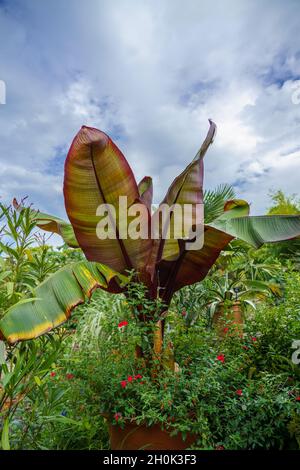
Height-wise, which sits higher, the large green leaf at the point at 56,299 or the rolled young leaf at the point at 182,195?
the rolled young leaf at the point at 182,195

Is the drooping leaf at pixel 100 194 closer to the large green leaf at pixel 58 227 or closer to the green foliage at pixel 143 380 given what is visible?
the green foliage at pixel 143 380

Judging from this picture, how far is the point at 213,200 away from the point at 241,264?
9.35 ft

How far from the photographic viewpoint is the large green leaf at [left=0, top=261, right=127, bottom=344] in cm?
220

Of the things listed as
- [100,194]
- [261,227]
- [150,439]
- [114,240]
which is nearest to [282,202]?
[261,227]

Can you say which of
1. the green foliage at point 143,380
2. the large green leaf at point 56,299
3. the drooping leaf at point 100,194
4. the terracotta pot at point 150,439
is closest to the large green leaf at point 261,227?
the drooping leaf at point 100,194

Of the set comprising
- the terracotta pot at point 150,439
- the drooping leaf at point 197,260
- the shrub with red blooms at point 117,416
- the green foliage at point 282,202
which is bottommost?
the terracotta pot at point 150,439

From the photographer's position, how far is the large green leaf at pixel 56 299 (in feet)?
7.21

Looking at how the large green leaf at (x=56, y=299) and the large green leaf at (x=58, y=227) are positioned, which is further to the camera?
the large green leaf at (x=58, y=227)

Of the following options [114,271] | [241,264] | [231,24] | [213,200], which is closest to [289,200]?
[241,264]

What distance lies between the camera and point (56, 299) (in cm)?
253

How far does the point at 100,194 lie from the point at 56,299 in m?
0.81

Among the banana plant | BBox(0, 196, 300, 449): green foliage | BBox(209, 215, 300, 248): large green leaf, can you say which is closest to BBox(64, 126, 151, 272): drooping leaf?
the banana plant

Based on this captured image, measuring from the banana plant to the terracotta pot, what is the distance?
83cm

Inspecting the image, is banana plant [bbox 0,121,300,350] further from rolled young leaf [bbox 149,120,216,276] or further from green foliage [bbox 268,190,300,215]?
green foliage [bbox 268,190,300,215]
